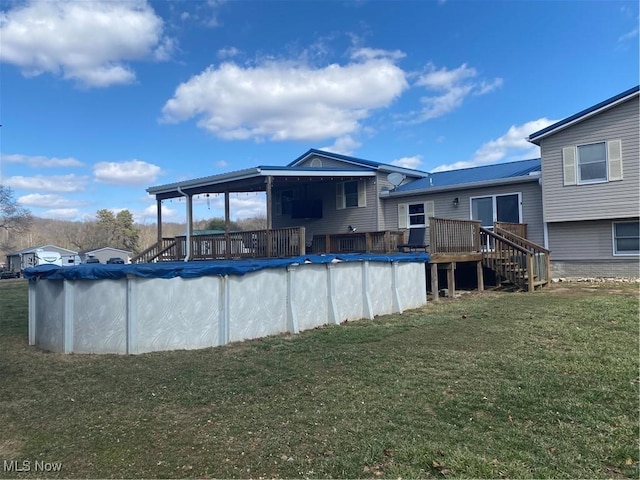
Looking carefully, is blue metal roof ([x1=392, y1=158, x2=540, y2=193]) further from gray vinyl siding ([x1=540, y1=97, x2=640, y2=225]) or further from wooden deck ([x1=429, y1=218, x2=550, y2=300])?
wooden deck ([x1=429, y1=218, x2=550, y2=300])

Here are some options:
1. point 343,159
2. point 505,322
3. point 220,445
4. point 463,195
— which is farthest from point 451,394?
point 343,159

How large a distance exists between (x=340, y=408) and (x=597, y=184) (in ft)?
41.2

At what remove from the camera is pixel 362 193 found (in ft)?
61.2

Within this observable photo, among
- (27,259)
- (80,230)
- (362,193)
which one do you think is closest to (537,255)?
(362,193)

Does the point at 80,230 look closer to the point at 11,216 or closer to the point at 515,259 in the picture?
the point at 11,216

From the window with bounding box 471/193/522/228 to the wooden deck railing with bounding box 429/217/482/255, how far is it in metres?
2.96

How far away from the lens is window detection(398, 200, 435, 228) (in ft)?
57.6

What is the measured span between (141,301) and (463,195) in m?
12.8

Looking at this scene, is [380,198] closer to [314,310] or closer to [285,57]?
[285,57]

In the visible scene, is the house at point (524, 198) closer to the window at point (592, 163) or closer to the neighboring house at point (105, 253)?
the window at point (592, 163)

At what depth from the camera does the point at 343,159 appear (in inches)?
763

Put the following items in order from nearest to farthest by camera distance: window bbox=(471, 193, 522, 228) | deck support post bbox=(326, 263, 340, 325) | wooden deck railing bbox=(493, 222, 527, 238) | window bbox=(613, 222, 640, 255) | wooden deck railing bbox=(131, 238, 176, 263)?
deck support post bbox=(326, 263, 340, 325)
window bbox=(613, 222, 640, 255)
wooden deck railing bbox=(493, 222, 527, 238)
window bbox=(471, 193, 522, 228)
wooden deck railing bbox=(131, 238, 176, 263)

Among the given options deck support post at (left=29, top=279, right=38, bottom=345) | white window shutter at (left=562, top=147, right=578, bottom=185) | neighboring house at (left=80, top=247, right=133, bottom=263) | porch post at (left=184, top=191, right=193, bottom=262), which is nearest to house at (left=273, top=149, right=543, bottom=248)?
white window shutter at (left=562, top=147, right=578, bottom=185)

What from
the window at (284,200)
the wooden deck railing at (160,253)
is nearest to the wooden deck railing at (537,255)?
the window at (284,200)
